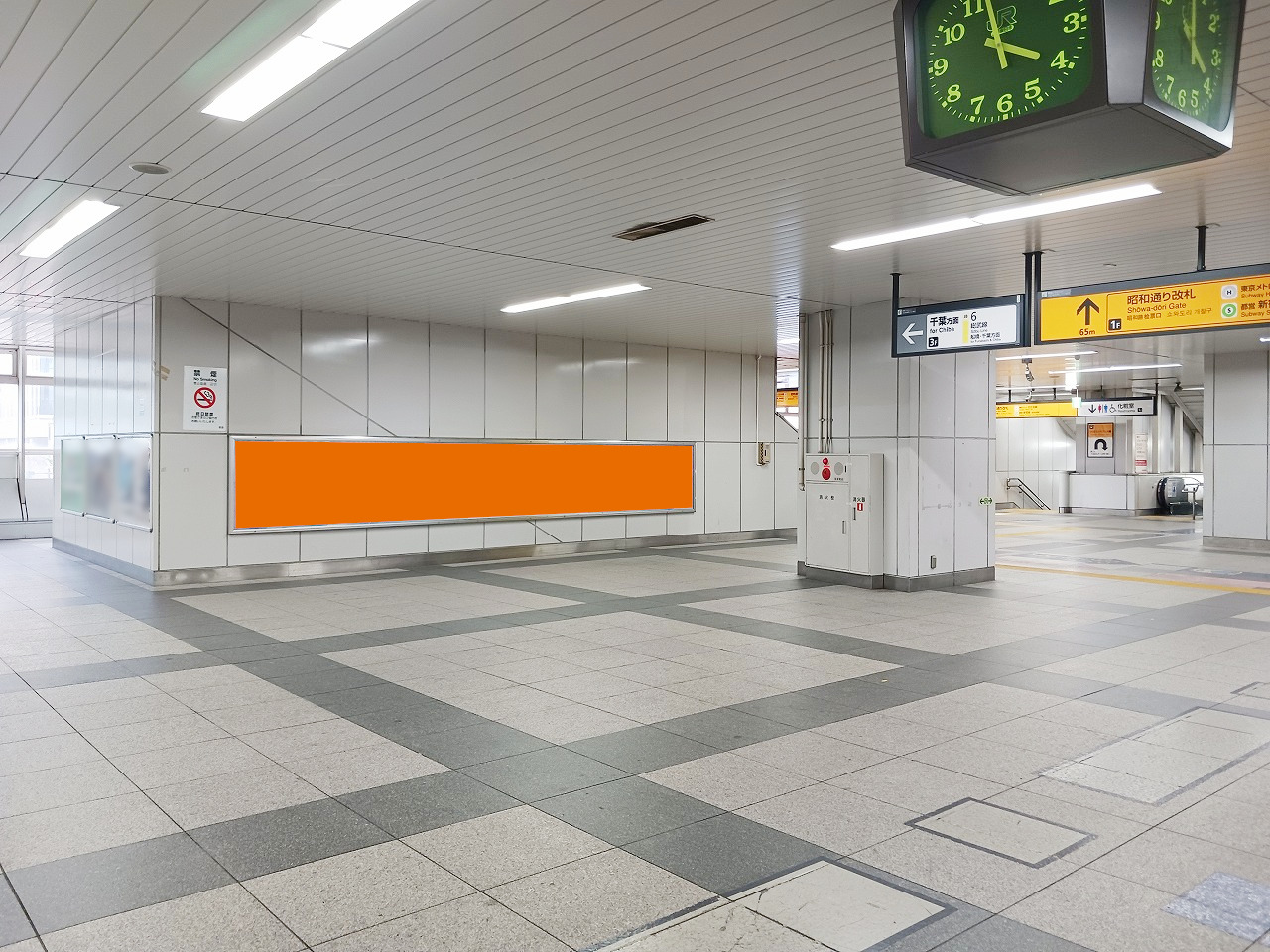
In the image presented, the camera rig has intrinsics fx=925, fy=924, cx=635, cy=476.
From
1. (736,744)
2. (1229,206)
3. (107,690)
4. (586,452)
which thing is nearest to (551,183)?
(736,744)

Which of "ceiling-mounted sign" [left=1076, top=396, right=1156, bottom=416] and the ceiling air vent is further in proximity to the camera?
"ceiling-mounted sign" [left=1076, top=396, right=1156, bottom=416]

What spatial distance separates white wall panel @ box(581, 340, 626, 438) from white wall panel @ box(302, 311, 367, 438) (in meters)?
4.21

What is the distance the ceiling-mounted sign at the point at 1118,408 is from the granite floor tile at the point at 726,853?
25.7m

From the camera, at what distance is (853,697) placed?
21.9 ft

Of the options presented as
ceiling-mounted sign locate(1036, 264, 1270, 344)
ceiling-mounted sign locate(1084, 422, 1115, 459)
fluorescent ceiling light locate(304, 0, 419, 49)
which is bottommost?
ceiling-mounted sign locate(1084, 422, 1115, 459)

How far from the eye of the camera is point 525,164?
22.0 ft

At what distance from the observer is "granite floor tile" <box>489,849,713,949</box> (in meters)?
3.38

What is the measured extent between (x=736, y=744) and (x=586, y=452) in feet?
A: 37.4

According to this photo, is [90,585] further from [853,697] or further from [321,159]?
[853,697]

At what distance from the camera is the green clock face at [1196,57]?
10.9 ft

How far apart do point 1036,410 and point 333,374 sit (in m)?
→ 21.7

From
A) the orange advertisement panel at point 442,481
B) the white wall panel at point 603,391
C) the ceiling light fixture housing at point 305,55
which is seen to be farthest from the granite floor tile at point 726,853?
the white wall panel at point 603,391

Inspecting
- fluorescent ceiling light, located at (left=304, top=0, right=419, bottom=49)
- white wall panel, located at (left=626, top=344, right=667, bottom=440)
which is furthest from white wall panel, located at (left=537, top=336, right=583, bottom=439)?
fluorescent ceiling light, located at (left=304, top=0, right=419, bottom=49)

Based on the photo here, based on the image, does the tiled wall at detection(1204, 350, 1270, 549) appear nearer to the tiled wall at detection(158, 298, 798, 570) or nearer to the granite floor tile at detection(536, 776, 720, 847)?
the tiled wall at detection(158, 298, 798, 570)
